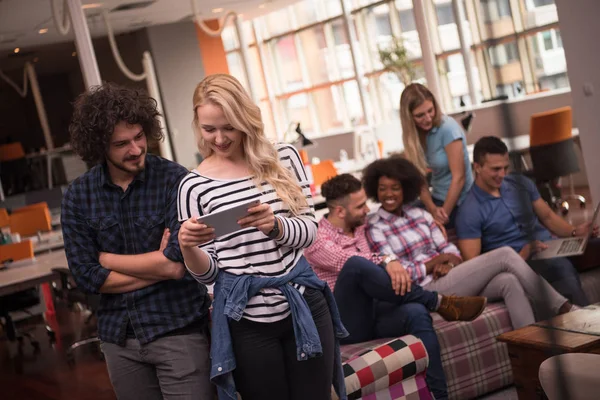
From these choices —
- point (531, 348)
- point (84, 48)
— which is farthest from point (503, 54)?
point (84, 48)

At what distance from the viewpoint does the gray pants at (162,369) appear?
210 cm

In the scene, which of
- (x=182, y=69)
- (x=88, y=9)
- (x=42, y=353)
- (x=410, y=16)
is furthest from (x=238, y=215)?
(x=182, y=69)

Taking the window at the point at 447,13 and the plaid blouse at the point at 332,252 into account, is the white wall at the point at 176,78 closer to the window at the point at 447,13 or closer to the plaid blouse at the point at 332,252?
the plaid blouse at the point at 332,252

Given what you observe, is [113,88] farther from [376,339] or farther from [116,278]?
[376,339]

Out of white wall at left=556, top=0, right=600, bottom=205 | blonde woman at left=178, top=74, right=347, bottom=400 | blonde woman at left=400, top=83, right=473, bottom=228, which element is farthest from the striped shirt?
white wall at left=556, top=0, right=600, bottom=205

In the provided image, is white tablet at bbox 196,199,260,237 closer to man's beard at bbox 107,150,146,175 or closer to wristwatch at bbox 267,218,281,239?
wristwatch at bbox 267,218,281,239

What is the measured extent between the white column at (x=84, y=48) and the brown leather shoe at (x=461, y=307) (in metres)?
3.19

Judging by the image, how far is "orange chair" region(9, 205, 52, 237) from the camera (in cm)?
1042

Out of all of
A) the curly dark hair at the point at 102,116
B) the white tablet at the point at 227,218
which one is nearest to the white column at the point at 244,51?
the curly dark hair at the point at 102,116

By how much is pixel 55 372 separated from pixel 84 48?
2449 mm

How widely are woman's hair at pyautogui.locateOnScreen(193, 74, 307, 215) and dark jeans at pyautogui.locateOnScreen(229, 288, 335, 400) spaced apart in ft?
0.92

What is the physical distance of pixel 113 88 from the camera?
2.17m

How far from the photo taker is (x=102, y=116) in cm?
210

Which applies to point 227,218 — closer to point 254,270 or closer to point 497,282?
point 254,270
